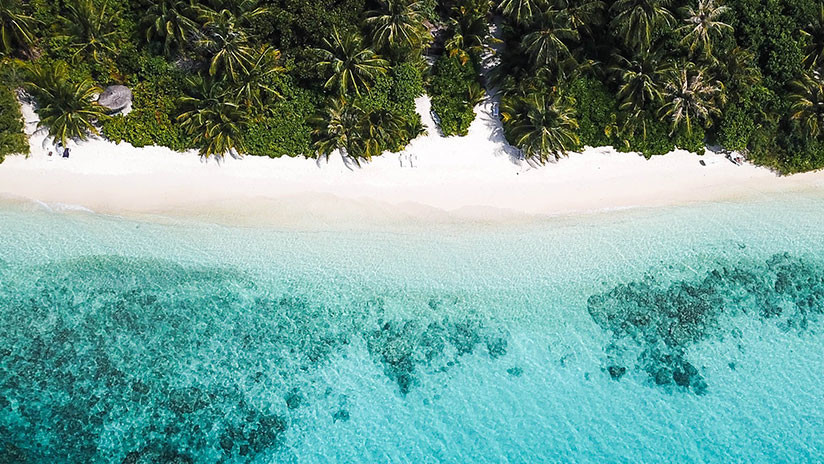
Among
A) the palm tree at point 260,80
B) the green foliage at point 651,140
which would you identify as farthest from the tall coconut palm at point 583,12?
the palm tree at point 260,80

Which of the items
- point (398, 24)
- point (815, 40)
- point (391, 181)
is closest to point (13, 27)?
point (398, 24)

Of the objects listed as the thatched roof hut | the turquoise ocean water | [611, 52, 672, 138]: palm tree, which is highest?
[611, 52, 672, 138]: palm tree

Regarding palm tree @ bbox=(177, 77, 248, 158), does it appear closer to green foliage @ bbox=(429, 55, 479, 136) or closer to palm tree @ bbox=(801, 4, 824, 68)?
green foliage @ bbox=(429, 55, 479, 136)

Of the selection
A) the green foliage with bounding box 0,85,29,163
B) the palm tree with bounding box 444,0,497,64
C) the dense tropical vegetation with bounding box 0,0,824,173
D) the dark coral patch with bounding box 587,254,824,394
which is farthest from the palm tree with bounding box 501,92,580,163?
the green foliage with bounding box 0,85,29,163

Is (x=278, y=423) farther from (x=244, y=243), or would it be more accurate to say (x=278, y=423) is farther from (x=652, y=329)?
(x=652, y=329)

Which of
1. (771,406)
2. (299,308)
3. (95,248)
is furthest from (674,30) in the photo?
(95,248)

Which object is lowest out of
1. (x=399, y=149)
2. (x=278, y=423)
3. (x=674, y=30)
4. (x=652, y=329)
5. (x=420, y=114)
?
(x=278, y=423)
